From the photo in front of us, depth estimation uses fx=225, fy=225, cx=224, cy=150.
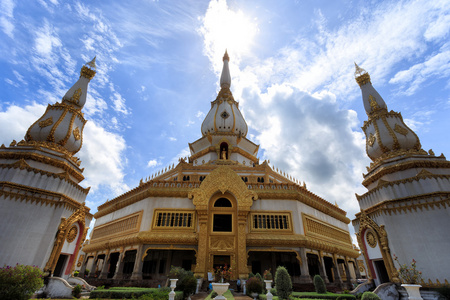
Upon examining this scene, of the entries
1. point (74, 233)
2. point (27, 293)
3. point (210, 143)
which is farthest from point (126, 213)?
point (210, 143)

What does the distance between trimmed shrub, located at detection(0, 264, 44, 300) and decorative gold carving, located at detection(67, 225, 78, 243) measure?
755 centimetres

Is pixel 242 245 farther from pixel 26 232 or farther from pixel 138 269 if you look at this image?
pixel 26 232

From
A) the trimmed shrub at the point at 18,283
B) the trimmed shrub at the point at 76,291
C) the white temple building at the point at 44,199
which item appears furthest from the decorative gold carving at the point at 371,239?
the white temple building at the point at 44,199

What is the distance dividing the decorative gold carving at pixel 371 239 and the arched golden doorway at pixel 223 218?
34.4 feet

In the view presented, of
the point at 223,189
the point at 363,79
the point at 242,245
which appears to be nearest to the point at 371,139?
the point at 363,79

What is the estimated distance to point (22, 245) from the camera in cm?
1630

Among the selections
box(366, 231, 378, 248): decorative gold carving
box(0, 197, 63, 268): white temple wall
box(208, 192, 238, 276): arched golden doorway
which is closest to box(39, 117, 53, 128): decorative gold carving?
box(0, 197, 63, 268): white temple wall

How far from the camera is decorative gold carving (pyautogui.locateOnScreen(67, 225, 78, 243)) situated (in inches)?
728

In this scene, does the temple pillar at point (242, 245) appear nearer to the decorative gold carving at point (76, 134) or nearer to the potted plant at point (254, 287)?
the potted plant at point (254, 287)

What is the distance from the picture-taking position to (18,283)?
35.3 ft

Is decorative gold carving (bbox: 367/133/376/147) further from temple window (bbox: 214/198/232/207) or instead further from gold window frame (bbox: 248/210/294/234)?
temple window (bbox: 214/198/232/207)

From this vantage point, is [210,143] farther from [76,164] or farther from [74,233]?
[74,233]

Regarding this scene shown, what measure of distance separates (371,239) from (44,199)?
27646 millimetres

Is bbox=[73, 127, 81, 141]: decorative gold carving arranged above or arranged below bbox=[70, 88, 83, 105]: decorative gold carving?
below
